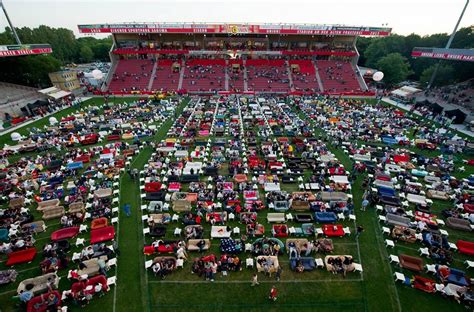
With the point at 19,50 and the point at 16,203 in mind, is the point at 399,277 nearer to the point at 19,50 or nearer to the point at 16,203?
the point at 16,203

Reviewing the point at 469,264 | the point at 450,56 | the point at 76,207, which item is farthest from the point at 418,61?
the point at 76,207

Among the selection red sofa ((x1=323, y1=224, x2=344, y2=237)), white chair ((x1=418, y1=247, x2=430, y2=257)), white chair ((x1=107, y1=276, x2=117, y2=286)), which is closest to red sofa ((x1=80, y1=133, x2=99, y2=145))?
white chair ((x1=107, y1=276, x2=117, y2=286))

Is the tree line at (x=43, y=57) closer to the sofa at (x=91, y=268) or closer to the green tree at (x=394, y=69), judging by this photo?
the sofa at (x=91, y=268)

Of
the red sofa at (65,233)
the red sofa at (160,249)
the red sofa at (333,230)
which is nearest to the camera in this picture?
the red sofa at (160,249)

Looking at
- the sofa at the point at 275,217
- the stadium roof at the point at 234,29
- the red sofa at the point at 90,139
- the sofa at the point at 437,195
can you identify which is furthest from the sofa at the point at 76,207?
the stadium roof at the point at 234,29

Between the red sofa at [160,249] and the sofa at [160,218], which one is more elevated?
the sofa at [160,218]

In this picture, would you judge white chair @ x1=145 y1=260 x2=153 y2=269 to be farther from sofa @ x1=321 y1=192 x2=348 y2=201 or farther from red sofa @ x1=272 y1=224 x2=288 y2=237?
sofa @ x1=321 y1=192 x2=348 y2=201
